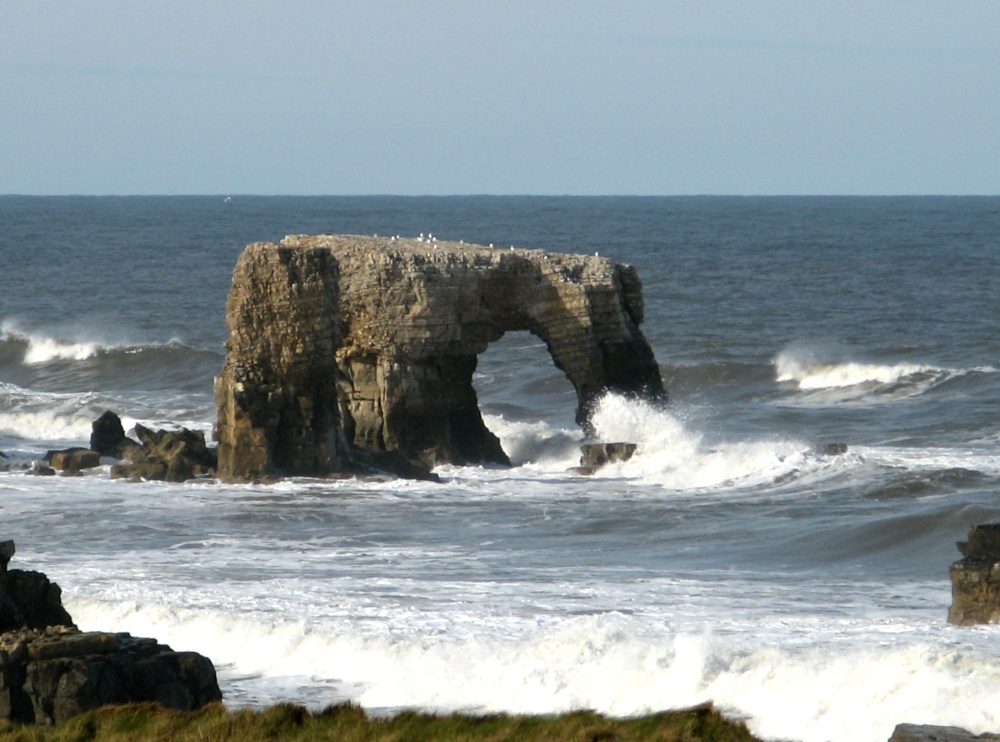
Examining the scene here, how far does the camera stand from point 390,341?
26.7 m

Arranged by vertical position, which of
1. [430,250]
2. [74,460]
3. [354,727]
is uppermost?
[430,250]

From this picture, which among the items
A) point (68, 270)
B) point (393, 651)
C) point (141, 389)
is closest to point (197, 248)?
point (68, 270)

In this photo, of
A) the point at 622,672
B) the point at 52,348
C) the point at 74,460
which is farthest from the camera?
the point at 52,348

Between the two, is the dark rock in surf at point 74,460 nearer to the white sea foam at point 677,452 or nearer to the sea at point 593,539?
the sea at point 593,539

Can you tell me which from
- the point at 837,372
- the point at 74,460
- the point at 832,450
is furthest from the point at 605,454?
the point at 837,372

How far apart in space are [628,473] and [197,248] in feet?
222

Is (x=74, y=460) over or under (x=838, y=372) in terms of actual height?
under

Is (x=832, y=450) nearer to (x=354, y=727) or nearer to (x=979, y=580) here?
(x=979, y=580)

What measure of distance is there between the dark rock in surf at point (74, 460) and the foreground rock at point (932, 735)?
1819 cm

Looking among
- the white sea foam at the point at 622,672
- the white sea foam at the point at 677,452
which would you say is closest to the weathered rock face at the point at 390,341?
the white sea foam at the point at 677,452

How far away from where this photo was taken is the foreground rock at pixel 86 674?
12617mm

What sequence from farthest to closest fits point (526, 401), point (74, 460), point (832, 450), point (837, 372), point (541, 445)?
point (837, 372), point (526, 401), point (541, 445), point (832, 450), point (74, 460)

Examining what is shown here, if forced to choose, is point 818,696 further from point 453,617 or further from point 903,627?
point 453,617

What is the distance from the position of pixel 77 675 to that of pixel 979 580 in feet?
26.0
